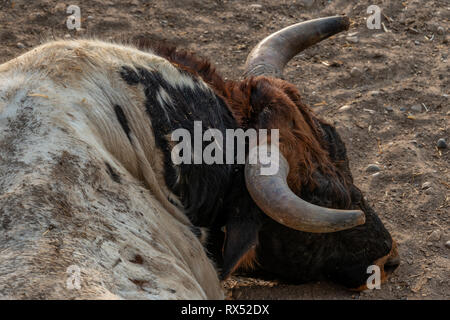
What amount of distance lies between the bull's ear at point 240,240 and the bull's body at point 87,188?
0.41ft

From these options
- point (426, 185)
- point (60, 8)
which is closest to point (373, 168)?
point (426, 185)

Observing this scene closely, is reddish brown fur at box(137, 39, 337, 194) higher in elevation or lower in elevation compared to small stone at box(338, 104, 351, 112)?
higher

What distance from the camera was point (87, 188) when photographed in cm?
282

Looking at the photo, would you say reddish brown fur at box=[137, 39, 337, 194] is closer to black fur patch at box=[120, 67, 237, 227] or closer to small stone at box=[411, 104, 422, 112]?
black fur patch at box=[120, 67, 237, 227]

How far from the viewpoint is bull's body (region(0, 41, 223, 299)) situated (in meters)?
2.49

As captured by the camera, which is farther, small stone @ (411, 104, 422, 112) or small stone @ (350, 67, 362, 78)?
small stone @ (350, 67, 362, 78)

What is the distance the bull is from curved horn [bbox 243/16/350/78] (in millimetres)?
11

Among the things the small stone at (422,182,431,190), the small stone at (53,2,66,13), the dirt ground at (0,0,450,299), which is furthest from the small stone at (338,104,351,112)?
the small stone at (53,2,66,13)

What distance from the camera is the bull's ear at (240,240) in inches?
135

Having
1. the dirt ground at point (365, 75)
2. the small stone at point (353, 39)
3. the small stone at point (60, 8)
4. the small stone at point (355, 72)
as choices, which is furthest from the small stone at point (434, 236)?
the small stone at point (60, 8)

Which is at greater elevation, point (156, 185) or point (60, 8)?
point (60, 8)

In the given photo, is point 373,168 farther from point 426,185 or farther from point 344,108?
point 344,108

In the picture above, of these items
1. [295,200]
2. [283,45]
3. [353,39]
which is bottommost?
[295,200]

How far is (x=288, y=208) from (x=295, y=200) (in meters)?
0.06
